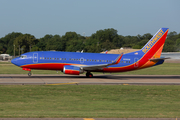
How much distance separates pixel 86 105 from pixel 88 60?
20.6 meters

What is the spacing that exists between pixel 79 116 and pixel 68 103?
4.68 meters

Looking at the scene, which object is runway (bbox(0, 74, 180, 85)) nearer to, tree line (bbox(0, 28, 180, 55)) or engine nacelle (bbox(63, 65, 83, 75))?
engine nacelle (bbox(63, 65, 83, 75))

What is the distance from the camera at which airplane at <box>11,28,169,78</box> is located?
119 feet

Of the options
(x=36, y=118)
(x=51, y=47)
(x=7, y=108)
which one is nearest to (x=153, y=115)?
(x=36, y=118)

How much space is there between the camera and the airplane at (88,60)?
36.3 meters

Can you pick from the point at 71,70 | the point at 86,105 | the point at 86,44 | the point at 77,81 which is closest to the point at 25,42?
the point at 86,44

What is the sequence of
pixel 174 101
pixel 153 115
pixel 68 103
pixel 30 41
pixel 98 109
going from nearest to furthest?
pixel 153 115
pixel 98 109
pixel 68 103
pixel 174 101
pixel 30 41

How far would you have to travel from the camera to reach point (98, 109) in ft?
50.8

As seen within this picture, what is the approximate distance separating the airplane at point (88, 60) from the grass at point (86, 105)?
44.1ft

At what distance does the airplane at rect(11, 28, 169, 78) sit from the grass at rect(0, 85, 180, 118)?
13445mm

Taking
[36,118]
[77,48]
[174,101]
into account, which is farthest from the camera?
[77,48]

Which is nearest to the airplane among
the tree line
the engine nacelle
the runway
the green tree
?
the engine nacelle

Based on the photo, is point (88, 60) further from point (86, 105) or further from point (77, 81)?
point (86, 105)

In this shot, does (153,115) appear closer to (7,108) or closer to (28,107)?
(28,107)
